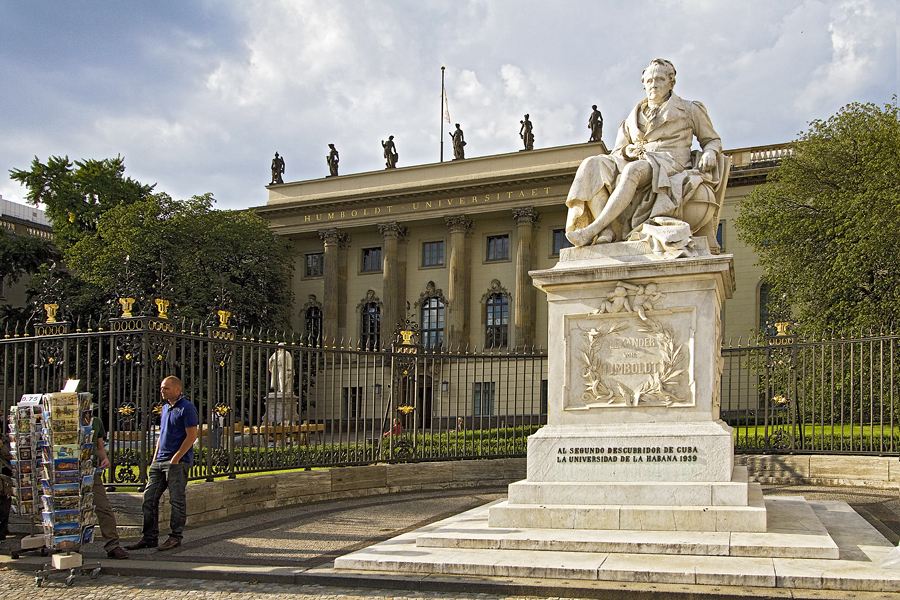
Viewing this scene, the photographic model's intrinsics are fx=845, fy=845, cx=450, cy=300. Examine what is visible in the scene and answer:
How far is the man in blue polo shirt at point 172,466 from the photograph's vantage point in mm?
7672

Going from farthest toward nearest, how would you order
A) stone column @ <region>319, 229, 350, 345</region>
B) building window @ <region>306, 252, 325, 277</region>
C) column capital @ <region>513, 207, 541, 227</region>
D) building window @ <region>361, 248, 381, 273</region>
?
building window @ <region>306, 252, 325, 277</region>, building window @ <region>361, 248, 381, 273</region>, stone column @ <region>319, 229, 350, 345</region>, column capital @ <region>513, 207, 541, 227</region>

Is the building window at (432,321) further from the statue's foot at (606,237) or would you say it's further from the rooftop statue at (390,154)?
the statue's foot at (606,237)

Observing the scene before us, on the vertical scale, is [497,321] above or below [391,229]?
below

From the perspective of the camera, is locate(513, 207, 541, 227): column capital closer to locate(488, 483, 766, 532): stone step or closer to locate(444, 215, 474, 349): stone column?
locate(444, 215, 474, 349): stone column

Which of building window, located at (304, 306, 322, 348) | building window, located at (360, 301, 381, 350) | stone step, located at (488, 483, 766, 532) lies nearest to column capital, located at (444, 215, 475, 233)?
building window, located at (360, 301, 381, 350)

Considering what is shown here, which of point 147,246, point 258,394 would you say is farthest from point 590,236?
point 147,246

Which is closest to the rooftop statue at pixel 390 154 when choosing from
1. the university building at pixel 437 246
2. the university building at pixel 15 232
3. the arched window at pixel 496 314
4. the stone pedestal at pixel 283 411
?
the university building at pixel 437 246

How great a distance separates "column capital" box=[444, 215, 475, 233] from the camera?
44938 millimetres

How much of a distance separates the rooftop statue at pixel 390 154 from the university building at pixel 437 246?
2.25 ft

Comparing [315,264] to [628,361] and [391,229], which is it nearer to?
[391,229]

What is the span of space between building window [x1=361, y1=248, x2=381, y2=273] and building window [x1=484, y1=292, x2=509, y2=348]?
23.9 ft

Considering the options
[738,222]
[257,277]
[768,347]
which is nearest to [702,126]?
[768,347]

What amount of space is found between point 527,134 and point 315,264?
14759 mm

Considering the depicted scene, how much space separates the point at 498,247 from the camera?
45594mm
